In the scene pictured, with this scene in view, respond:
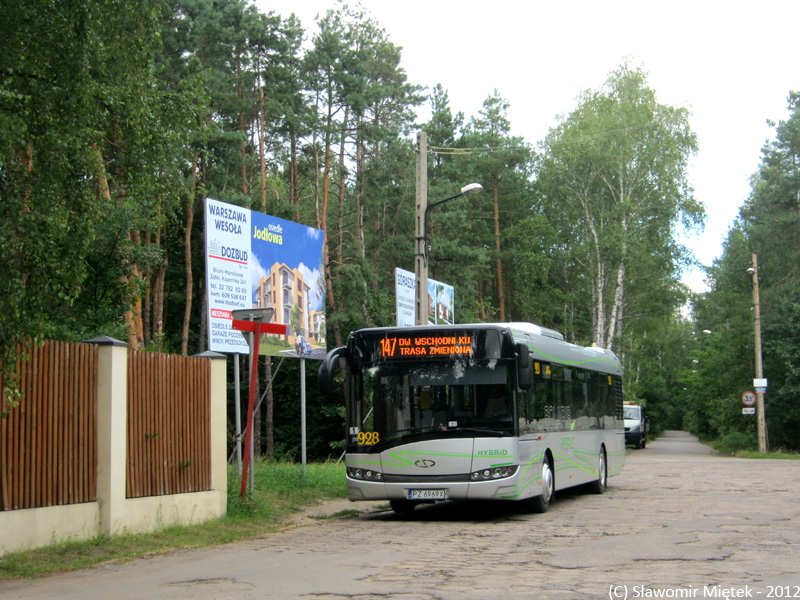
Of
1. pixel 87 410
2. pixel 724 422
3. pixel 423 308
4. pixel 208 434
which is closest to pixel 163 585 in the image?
pixel 87 410

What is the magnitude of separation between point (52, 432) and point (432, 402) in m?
5.53

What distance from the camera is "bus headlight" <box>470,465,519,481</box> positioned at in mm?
13070

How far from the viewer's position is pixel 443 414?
13336mm

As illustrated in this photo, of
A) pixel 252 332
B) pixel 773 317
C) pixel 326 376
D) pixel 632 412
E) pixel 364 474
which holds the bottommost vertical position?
pixel 632 412

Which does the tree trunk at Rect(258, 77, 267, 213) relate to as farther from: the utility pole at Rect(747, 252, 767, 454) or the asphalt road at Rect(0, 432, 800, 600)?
the asphalt road at Rect(0, 432, 800, 600)

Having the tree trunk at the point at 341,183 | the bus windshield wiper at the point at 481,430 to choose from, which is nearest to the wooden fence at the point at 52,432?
the bus windshield wiper at the point at 481,430

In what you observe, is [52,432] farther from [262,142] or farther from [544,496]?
[262,142]

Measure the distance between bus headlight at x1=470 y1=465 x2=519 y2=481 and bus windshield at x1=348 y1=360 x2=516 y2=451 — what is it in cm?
49

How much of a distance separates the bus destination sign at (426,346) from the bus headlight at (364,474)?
1.71 m

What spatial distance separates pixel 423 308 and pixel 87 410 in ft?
34.8

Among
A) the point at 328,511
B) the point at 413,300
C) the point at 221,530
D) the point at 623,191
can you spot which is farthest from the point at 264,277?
the point at 623,191

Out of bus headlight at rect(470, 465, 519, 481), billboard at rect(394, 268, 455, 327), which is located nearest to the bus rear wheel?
billboard at rect(394, 268, 455, 327)

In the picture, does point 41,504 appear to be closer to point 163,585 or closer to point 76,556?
point 76,556

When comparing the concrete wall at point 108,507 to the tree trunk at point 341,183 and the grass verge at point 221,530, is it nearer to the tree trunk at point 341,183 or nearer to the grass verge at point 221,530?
the grass verge at point 221,530
